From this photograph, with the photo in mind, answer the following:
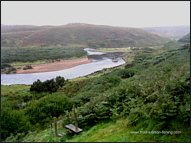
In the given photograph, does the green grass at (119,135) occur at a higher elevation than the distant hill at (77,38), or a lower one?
lower

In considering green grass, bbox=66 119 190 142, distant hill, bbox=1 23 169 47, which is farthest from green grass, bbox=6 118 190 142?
distant hill, bbox=1 23 169 47

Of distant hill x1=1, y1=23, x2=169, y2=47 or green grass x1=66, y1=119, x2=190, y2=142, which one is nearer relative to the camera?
green grass x1=66, y1=119, x2=190, y2=142

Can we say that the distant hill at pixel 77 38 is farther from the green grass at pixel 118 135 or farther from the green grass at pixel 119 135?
the green grass at pixel 119 135

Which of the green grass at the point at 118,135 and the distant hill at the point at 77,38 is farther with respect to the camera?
the distant hill at the point at 77,38

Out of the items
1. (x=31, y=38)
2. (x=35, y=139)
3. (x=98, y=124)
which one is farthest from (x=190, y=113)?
(x=31, y=38)

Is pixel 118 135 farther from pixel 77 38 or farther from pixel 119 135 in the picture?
pixel 77 38

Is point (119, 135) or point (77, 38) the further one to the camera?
point (77, 38)

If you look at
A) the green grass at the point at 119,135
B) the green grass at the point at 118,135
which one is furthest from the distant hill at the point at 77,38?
the green grass at the point at 119,135

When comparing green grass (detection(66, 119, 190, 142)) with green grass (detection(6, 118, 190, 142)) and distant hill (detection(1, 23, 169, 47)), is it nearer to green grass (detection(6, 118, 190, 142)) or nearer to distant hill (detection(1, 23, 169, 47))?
green grass (detection(6, 118, 190, 142))

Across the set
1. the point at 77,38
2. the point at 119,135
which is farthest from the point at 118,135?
the point at 77,38

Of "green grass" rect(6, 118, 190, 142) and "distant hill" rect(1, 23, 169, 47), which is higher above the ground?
"distant hill" rect(1, 23, 169, 47)

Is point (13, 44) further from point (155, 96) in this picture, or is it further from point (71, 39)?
point (155, 96)
